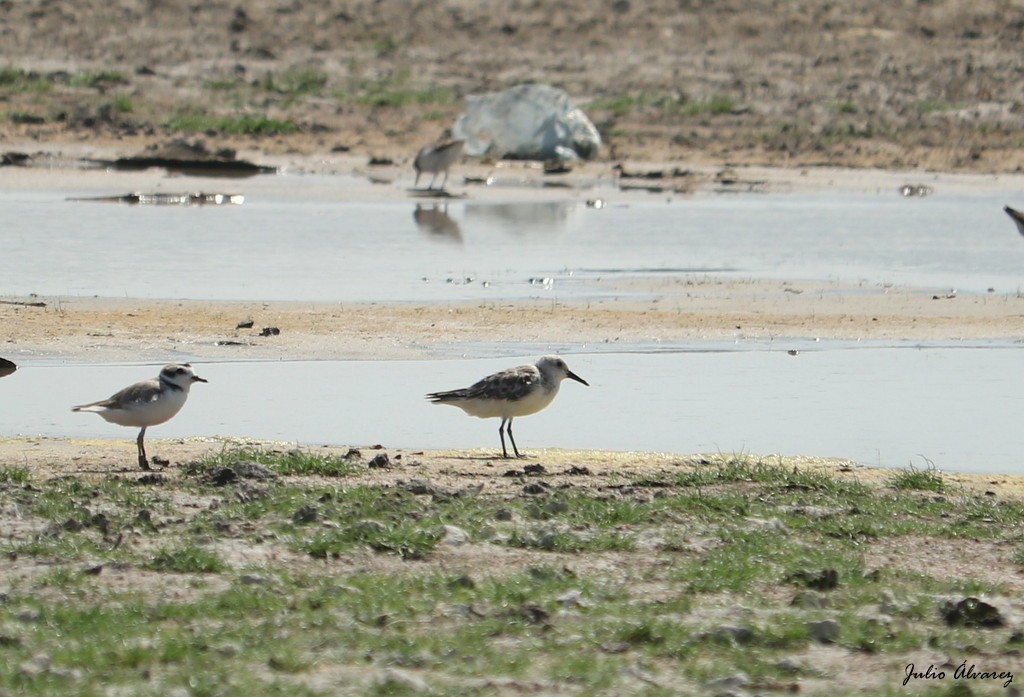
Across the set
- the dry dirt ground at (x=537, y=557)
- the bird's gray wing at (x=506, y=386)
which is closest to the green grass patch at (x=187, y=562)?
the dry dirt ground at (x=537, y=557)

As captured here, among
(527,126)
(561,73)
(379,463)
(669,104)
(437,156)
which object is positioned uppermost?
(561,73)

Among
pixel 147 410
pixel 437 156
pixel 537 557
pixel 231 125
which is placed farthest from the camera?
pixel 231 125

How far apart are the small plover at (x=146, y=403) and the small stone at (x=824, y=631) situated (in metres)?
4.57

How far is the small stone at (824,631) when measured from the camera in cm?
667

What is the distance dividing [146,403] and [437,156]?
62.9ft

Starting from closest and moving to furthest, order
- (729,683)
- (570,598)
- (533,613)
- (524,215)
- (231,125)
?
(729,683)
(533,613)
(570,598)
(524,215)
(231,125)

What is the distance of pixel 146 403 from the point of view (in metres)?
10.1

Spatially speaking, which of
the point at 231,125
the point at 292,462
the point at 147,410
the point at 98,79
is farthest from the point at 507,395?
the point at 98,79

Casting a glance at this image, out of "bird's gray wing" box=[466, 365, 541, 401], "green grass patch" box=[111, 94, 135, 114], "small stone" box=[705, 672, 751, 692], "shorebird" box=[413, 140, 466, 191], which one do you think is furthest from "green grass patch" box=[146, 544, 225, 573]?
"green grass patch" box=[111, 94, 135, 114]

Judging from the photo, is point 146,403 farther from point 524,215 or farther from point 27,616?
point 524,215

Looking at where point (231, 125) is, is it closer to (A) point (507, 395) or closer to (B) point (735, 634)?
(A) point (507, 395)

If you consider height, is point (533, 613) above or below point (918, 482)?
above

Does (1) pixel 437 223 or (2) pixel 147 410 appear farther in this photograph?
(1) pixel 437 223

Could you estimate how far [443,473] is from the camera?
403 inches
